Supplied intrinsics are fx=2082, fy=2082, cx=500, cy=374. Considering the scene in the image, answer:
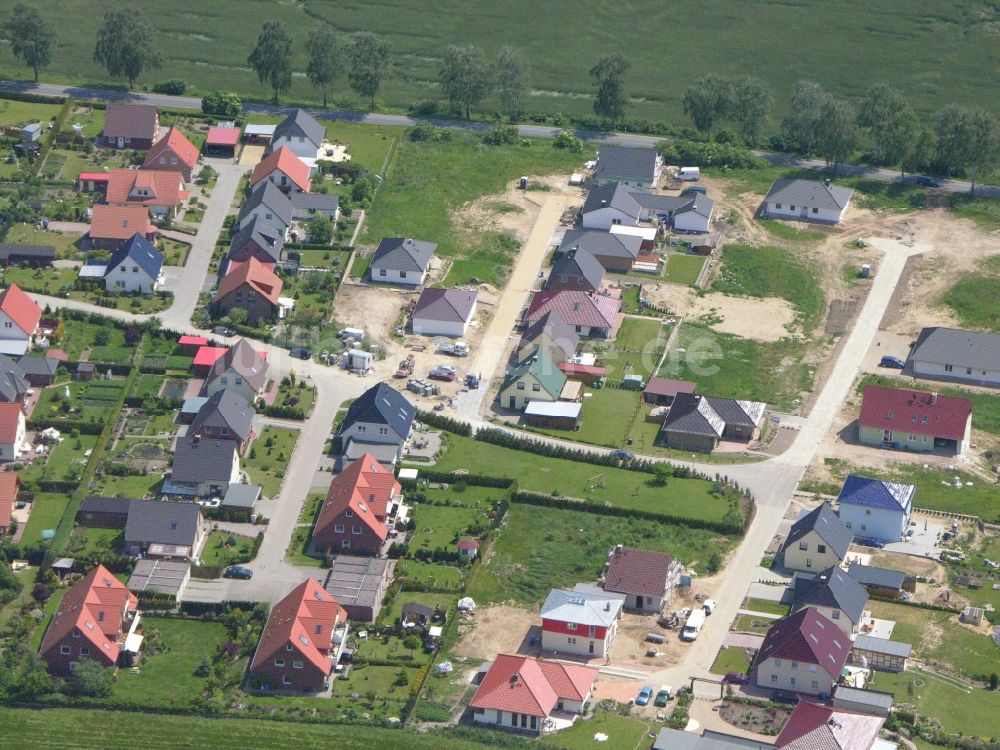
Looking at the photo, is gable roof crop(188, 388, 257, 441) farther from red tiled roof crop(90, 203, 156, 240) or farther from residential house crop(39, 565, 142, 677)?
red tiled roof crop(90, 203, 156, 240)

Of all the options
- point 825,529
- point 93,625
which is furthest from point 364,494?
point 825,529

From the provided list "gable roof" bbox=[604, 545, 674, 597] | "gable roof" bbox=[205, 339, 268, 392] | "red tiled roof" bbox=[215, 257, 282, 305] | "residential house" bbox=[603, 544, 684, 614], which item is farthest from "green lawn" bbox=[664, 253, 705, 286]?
"residential house" bbox=[603, 544, 684, 614]

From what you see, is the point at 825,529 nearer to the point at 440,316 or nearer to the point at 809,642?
the point at 809,642

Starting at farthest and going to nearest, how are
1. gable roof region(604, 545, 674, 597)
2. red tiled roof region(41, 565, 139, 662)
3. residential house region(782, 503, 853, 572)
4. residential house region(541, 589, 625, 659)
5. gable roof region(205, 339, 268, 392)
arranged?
gable roof region(205, 339, 268, 392)
residential house region(782, 503, 853, 572)
gable roof region(604, 545, 674, 597)
residential house region(541, 589, 625, 659)
red tiled roof region(41, 565, 139, 662)

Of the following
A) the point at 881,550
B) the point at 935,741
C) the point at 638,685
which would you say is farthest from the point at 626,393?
the point at 935,741

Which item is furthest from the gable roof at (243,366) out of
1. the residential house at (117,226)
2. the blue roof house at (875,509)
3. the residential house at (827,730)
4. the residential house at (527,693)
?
the residential house at (827,730)

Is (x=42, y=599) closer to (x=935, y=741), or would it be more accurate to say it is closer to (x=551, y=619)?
(x=551, y=619)

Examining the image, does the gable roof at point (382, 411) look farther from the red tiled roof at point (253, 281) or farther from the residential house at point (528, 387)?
the red tiled roof at point (253, 281)
